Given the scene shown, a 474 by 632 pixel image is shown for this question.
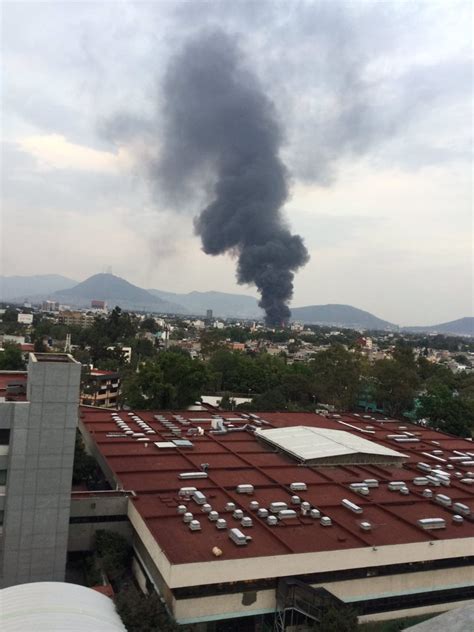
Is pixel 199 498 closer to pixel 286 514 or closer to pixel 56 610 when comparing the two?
pixel 286 514

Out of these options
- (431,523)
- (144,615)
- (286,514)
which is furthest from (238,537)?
(431,523)

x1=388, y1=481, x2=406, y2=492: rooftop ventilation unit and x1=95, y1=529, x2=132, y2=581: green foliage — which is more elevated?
x1=388, y1=481, x2=406, y2=492: rooftop ventilation unit

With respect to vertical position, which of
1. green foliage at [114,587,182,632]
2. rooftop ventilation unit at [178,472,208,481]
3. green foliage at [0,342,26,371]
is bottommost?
green foliage at [114,587,182,632]

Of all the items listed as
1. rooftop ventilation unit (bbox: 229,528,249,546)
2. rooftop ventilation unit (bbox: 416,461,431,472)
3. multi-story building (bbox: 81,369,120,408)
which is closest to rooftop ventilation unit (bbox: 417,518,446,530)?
rooftop ventilation unit (bbox: 229,528,249,546)

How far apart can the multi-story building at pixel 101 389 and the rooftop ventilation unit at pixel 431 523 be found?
136ft

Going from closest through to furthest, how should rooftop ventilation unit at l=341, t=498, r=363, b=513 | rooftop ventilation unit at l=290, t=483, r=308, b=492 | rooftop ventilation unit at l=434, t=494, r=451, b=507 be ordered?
rooftop ventilation unit at l=341, t=498, r=363, b=513
rooftop ventilation unit at l=434, t=494, r=451, b=507
rooftop ventilation unit at l=290, t=483, r=308, b=492

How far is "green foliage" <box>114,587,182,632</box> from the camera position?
1531 centimetres

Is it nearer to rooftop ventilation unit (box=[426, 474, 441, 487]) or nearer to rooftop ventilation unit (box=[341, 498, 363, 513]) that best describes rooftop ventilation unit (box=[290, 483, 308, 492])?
rooftop ventilation unit (box=[341, 498, 363, 513])

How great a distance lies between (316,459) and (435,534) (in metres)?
8.99

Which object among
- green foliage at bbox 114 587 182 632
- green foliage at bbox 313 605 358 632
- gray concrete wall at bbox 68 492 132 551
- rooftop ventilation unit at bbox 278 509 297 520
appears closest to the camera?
green foliage at bbox 114 587 182 632

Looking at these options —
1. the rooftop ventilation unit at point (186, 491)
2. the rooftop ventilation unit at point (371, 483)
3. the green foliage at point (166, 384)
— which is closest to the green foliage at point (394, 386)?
the green foliage at point (166, 384)

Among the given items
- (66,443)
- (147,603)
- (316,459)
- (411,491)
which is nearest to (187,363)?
(316,459)

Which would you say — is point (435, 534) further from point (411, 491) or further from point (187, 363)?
point (187, 363)

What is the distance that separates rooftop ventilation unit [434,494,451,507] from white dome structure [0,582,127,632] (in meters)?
14.1
